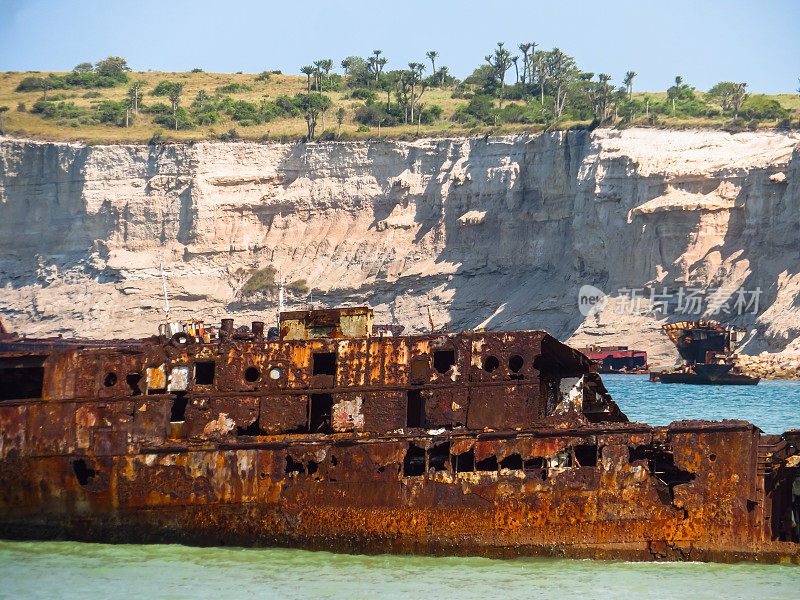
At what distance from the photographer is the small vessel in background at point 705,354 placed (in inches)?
2115

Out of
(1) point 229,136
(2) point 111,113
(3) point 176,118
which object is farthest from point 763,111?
(2) point 111,113

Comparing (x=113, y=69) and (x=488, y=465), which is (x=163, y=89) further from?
(x=488, y=465)

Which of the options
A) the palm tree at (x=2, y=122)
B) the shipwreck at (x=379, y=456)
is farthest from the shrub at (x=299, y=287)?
the shipwreck at (x=379, y=456)

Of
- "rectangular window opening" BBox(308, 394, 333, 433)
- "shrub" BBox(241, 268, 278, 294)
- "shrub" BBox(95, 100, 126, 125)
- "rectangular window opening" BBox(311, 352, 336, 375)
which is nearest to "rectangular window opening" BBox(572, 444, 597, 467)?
"rectangular window opening" BBox(308, 394, 333, 433)

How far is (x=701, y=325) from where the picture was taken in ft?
183

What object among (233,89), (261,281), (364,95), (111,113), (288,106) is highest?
(233,89)

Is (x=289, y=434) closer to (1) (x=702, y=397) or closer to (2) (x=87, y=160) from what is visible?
(1) (x=702, y=397)

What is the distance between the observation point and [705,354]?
5438 cm

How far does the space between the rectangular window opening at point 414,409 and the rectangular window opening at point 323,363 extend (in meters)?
1.19

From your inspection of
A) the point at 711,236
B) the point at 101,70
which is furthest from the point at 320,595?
the point at 101,70

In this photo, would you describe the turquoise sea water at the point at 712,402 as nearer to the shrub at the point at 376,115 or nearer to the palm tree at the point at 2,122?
the shrub at the point at 376,115

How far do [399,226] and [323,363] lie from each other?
59.2m

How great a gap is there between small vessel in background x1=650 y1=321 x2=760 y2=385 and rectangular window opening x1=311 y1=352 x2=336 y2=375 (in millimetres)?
43860

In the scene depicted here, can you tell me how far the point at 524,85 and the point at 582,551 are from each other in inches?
3755
